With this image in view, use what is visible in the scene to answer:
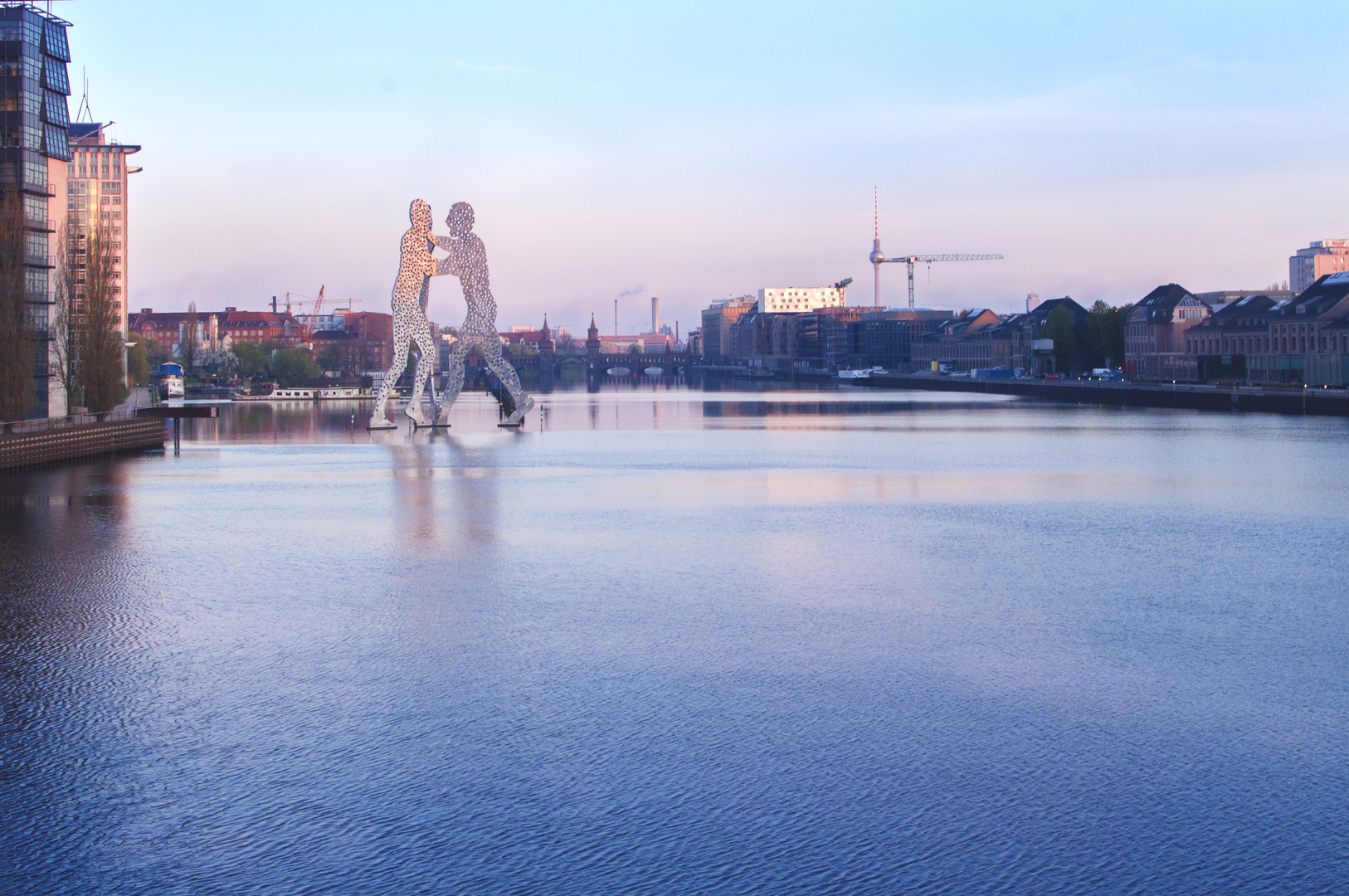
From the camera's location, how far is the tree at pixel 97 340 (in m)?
47.9

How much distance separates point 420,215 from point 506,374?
8.57 metres

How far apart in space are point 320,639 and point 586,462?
2599 cm

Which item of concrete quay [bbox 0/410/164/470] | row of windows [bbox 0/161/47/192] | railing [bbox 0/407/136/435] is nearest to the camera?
concrete quay [bbox 0/410/164/470]

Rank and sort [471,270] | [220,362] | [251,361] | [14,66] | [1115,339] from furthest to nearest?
[220,362], [251,361], [1115,339], [471,270], [14,66]

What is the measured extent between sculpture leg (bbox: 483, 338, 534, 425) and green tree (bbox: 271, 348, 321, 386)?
2885 inches

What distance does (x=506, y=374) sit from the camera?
60.3m

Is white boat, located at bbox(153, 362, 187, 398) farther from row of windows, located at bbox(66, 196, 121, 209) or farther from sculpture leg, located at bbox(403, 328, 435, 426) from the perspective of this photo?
sculpture leg, located at bbox(403, 328, 435, 426)

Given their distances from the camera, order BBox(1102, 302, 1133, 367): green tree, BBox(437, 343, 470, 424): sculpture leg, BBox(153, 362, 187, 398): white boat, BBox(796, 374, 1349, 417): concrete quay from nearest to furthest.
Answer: BBox(437, 343, 470, 424): sculpture leg, BBox(796, 374, 1349, 417): concrete quay, BBox(153, 362, 187, 398): white boat, BBox(1102, 302, 1133, 367): green tree

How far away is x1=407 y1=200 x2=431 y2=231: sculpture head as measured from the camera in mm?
55594

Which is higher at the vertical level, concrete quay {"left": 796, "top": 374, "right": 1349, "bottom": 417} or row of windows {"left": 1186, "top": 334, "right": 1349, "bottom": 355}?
row of windows {"left": 1186, "top": 334, "right": 1349, "bottom": 355}

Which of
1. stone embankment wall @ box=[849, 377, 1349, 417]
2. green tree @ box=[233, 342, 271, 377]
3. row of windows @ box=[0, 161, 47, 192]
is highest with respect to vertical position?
row of windows @ box=[0, 161, 47, 192]

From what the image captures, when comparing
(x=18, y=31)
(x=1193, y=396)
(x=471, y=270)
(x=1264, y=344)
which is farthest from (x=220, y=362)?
(x=1264, y=344)

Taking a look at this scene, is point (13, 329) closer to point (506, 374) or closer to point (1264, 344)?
point (506, 374)

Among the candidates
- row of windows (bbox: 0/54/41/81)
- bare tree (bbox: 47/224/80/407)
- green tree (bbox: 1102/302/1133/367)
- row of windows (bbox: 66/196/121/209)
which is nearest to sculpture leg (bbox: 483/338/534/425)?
bare tree (bbox: 47/224/80/407)
